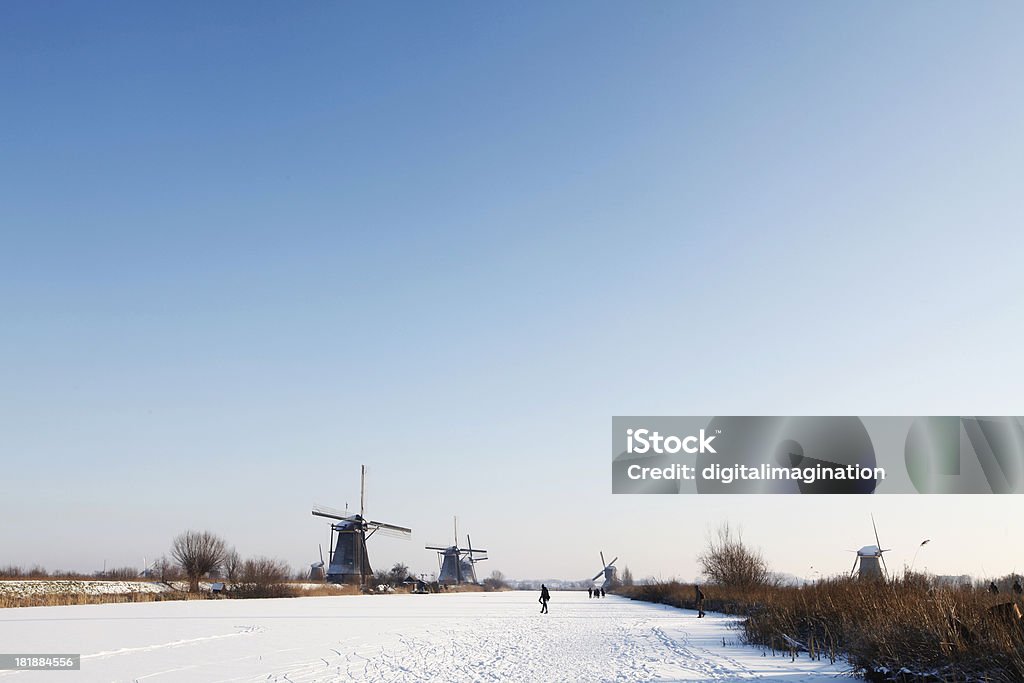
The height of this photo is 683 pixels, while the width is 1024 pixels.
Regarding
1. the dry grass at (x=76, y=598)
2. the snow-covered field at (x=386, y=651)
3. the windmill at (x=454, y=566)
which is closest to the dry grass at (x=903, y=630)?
the snow-covered field at (x=386, y=651)

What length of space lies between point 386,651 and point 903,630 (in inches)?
396

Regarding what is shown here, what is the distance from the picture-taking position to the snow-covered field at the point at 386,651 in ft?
→ 40.8

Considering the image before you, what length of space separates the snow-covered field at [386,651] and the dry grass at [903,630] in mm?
838

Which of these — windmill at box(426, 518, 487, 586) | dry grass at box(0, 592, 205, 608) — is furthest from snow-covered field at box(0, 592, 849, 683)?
windmill at box(426, 518, 487, 586)

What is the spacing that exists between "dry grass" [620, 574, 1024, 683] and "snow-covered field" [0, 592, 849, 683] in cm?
84

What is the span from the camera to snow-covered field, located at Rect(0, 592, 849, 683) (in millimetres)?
12445

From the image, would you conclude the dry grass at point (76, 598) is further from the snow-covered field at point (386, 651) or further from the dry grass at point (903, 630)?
the dry grass at point (903, 630)

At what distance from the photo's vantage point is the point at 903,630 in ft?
36.2

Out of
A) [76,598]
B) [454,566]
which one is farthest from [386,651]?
[454,566]

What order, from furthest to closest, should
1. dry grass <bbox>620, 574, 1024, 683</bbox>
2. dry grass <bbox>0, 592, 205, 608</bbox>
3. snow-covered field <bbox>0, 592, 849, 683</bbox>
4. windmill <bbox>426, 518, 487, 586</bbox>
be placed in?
1. windmill <bbox>426, 518, 487, 586</bbox>
2. dry grass <bbox>0, 592, 205, 608</bbox>
3. snow-covered field <bbox>0, 592, 849, 683</bbox>
4. dry grass <bbox>620, 574, 1024, 683</bbox>

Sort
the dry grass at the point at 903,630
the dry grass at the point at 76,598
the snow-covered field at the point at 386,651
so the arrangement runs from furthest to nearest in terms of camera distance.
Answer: the dry grass at the point at 76,598
the snow-covered field at the point at 386,651
the dry grass at the point at 903,630

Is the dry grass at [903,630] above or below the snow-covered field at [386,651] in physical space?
above

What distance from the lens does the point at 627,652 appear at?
16359 mm

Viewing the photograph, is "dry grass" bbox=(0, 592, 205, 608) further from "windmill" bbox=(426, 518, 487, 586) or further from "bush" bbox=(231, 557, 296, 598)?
"windmill" bbox=(426, 518, 487, 586)
